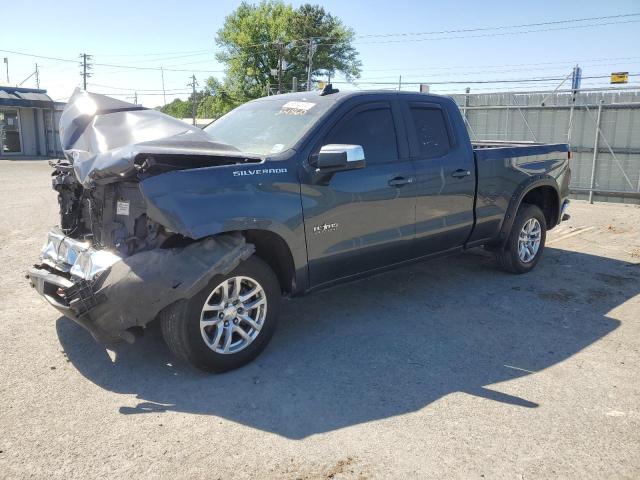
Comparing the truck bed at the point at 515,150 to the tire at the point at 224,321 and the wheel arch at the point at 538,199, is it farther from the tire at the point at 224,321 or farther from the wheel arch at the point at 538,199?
the tire at the point at 224,321

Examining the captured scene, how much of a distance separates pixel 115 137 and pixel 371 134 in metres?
2.10

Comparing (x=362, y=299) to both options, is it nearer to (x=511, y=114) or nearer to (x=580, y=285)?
(x=580, y=285)

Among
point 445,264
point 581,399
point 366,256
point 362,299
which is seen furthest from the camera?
point 445,264

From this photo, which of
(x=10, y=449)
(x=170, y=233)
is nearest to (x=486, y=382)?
(x=170, y=233)

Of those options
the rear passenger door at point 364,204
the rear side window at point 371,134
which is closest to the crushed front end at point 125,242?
the rear passenger door at point 364,204

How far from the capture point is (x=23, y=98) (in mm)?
27516

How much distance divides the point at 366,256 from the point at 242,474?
233 cm

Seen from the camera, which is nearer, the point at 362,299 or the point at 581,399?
the point at 581,399

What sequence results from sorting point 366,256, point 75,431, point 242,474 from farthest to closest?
point 366,256 → point 75,431 → point 242,474

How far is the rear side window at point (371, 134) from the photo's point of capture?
4.55m

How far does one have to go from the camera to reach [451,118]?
5594mm

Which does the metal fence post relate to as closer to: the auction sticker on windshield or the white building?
the auction sticker on windshield

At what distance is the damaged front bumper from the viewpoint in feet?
11.4

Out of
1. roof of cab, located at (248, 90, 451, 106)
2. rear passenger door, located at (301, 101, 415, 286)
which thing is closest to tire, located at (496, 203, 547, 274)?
rear passenger door, located at (301, 101, 415, 286)
